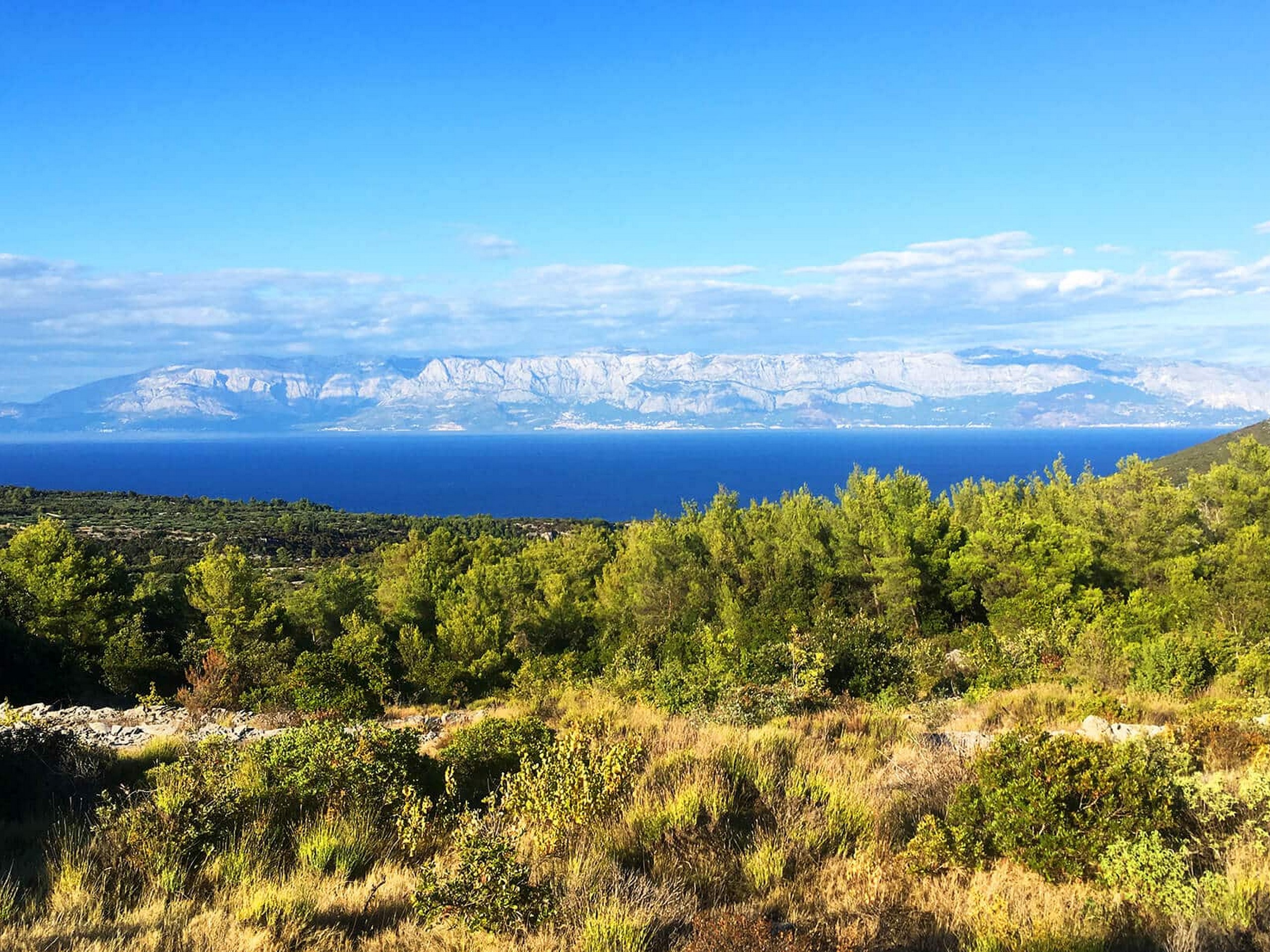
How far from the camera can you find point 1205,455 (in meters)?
84.1

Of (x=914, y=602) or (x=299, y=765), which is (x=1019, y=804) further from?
(x=914, y=602)

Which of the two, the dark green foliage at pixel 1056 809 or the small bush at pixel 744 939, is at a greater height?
the small bush at pixel 744 939

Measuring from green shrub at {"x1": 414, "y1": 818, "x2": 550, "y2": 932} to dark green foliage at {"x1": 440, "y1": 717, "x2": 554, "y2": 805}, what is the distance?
188 centimetres

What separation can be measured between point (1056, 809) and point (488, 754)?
456 centimetres

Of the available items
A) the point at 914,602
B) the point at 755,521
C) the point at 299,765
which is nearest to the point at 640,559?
the point at 755,521

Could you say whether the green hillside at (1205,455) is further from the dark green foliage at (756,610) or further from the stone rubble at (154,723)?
the stone rubble at (154,723)

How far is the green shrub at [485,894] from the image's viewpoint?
4.08 meters

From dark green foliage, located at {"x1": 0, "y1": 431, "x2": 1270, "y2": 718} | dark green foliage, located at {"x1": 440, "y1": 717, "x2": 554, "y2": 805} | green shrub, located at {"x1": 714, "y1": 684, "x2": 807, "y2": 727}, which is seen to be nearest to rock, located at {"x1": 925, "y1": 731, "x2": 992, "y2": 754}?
green shrub, located at {"x1": 714, "y1": 684, "x2": 807, "y2": 727}

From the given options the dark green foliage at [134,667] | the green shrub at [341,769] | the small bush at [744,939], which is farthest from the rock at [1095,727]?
the dark green foliage at [134,667]

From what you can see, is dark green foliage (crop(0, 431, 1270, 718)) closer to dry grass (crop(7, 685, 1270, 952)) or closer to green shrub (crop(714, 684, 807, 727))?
green shrub (crop(714, 684, 807, 727))

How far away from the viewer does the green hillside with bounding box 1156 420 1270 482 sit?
73.4 m

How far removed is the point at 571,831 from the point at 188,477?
20973 centimetres

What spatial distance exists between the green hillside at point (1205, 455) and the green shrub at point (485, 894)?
7980 centimetres

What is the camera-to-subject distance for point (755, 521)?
31516 millimetres
